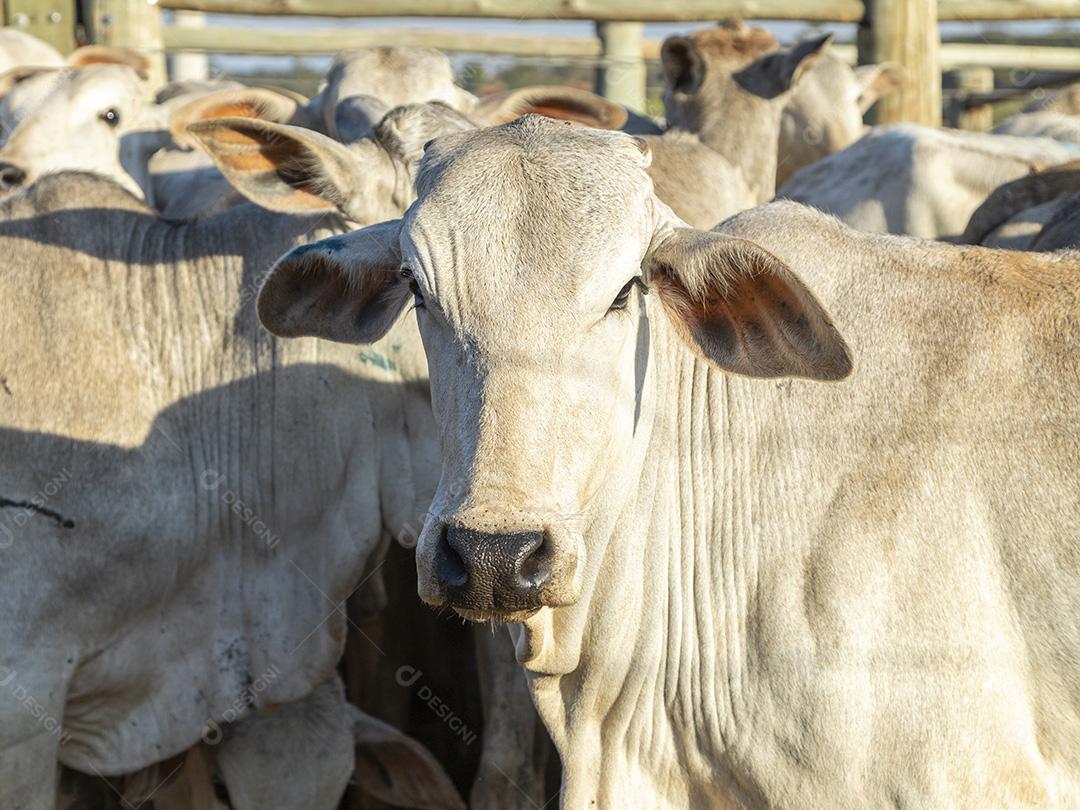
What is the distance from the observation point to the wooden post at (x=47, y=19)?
8.12 meters

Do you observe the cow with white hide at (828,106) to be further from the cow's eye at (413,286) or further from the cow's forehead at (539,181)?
the cow's eye at (413,286)

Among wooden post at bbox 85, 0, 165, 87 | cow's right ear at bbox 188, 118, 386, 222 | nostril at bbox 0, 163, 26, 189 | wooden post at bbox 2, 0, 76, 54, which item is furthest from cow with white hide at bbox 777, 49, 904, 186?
cow's right ear at bbox 188, 118, 386, 222

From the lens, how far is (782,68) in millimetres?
7152

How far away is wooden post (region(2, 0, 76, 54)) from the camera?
812cm

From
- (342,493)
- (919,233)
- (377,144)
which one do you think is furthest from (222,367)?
(919,233)

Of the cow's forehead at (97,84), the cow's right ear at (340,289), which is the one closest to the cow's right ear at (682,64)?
the cow's forehead at (97,84)

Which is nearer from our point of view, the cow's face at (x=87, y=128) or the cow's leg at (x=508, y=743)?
the cow's leg at (x=508, y=743)

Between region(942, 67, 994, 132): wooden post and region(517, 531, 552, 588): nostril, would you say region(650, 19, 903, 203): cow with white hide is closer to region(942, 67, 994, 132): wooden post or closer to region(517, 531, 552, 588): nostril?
region(942, 67, 994, 132): wooden post

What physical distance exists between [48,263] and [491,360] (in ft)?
6.43

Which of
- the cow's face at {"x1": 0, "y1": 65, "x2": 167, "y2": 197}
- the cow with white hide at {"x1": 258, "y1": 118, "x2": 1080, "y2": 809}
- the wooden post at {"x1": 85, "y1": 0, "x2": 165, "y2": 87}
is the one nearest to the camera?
the cow with white hide at {"x1": 258, "y1": 118, "x2": 1080, "y2": 809}

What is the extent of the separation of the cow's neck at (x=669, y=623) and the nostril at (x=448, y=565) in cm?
57

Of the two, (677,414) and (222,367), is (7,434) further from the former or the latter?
(677,414)

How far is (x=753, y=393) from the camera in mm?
3508

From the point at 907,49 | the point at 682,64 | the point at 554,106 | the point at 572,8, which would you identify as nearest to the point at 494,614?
the point at 554,106
